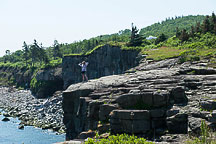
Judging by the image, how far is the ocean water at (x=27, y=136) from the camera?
4128 cm

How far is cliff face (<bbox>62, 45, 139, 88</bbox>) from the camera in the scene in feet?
188

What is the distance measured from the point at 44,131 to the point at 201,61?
35.0 m

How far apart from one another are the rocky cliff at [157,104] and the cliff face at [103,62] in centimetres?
2732

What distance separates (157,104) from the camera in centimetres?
1616

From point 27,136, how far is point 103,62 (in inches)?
1264

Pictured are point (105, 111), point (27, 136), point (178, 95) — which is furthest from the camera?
point (27, 136)

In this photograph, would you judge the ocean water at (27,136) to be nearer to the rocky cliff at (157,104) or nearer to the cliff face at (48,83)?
the rocky cliff at (157,104)

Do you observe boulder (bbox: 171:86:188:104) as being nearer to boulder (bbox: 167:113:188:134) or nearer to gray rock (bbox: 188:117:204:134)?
boulder (bbox: 167:113:188:134)

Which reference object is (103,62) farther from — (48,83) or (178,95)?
(178,95)

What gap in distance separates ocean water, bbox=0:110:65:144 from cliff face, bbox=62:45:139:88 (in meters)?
22.3

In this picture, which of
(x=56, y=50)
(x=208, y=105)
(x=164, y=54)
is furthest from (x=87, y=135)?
(x=56, y=50)

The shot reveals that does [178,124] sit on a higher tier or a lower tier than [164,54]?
lower

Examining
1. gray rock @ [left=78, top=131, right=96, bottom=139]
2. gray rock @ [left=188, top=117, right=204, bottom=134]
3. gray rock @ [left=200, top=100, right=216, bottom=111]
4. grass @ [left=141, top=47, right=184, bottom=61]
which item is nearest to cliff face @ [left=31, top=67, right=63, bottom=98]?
grass @ [left=141, top=47, right=184, bottom=61]

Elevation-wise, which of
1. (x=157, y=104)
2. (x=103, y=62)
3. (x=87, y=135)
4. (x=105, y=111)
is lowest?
(x=87, y=135)
